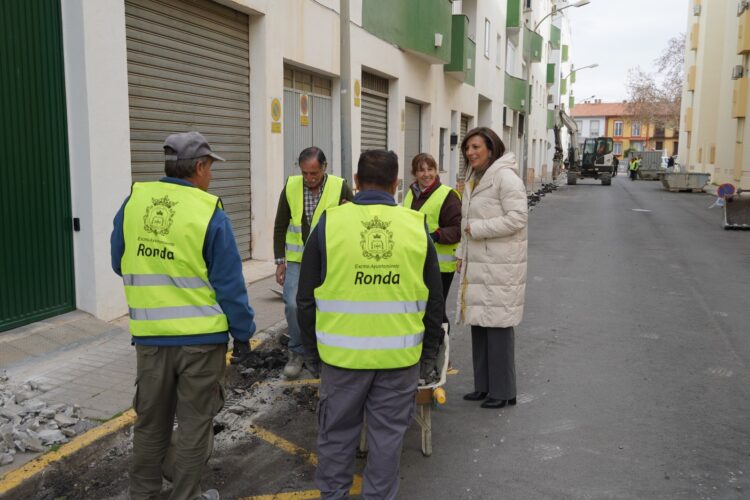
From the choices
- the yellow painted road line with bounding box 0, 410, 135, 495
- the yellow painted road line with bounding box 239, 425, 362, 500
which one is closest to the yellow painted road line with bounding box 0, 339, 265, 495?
the yellow painted road line with bounding box 0, 410, 135, 495

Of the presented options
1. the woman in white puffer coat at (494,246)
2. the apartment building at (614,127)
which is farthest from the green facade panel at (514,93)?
the apartment building at (614,127)

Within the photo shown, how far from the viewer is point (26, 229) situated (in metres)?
5.86

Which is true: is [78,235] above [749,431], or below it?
above

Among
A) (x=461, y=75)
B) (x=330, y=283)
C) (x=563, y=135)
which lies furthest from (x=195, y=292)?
(x=563, y=135)

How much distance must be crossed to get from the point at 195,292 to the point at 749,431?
12.3ft

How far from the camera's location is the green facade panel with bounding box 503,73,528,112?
30856mm

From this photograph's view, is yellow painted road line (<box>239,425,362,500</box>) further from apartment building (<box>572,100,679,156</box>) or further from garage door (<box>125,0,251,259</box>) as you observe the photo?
apartment building (<box>572,100,679,156</box>)

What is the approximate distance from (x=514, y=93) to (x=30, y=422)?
100 feet

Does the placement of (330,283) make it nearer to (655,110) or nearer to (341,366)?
(341,366)

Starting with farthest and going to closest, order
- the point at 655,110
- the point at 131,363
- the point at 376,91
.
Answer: the point at 655,110, the point at 376,91, the point at 131,363

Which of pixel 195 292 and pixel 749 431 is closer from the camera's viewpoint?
pixel 195 292

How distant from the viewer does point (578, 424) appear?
4.77 metres

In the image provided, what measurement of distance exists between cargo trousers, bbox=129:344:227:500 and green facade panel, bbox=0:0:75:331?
309cm

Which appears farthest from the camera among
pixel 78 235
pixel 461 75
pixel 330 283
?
pixel 461 75
